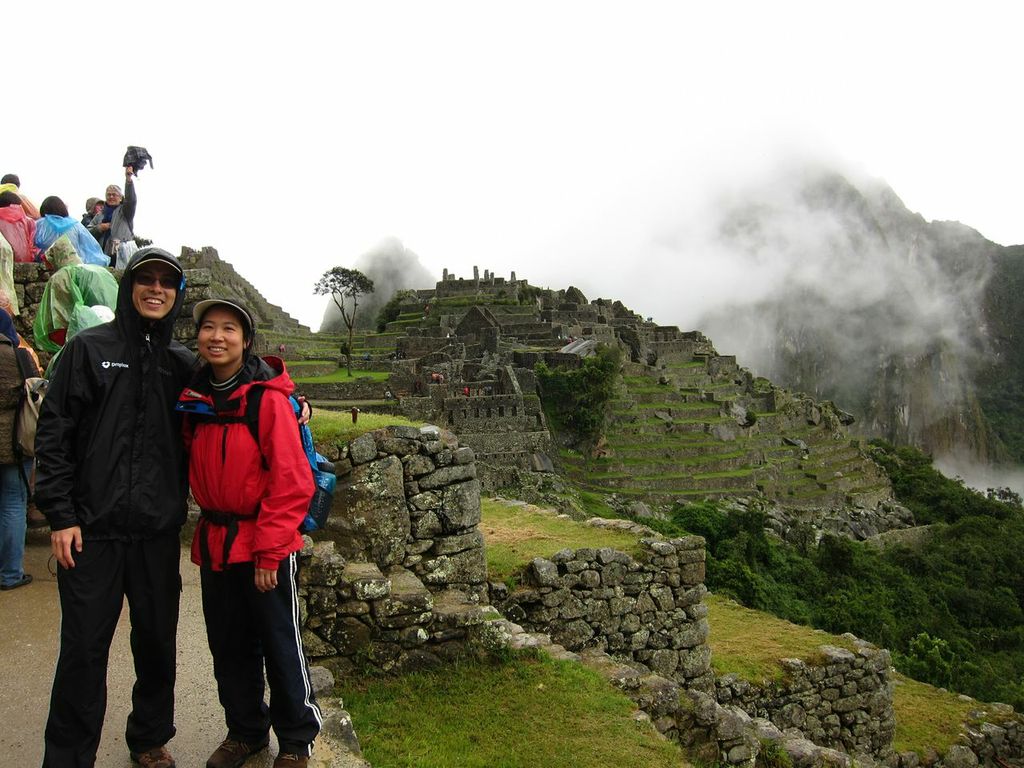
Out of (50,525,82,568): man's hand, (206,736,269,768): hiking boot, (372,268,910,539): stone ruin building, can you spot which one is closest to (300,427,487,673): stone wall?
(206,736,269,768): hiking boot

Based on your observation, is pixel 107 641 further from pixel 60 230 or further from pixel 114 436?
pixel 60 230

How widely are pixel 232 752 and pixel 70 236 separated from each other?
657 centimetres

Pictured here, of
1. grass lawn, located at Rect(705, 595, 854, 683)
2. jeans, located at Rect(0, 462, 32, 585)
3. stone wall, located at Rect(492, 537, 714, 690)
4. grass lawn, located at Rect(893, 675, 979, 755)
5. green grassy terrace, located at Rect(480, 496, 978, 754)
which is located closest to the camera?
jeans, located at Rect(0, 462, 32, 585)

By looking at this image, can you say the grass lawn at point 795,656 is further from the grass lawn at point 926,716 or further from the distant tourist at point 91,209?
the distant tourist at point 91,209

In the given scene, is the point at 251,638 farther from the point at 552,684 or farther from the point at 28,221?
the point at 28,221

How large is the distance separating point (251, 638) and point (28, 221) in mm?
7196

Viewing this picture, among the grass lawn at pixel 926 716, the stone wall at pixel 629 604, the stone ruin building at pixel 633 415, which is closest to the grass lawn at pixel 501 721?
the stone wall at pixel 629 604

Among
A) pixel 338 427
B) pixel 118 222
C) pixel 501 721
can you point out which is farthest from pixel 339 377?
pixel 501 721

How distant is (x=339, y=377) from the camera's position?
98.9 ft

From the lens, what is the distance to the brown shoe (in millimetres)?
3283

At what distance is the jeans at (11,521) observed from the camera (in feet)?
16.3

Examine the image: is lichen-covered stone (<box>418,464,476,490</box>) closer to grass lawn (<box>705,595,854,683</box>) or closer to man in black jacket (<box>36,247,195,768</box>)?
man in black jacket (<box>36,247,195,768</box>)

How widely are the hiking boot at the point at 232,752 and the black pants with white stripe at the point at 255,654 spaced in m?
0.03

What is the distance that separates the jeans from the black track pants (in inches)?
95.8
